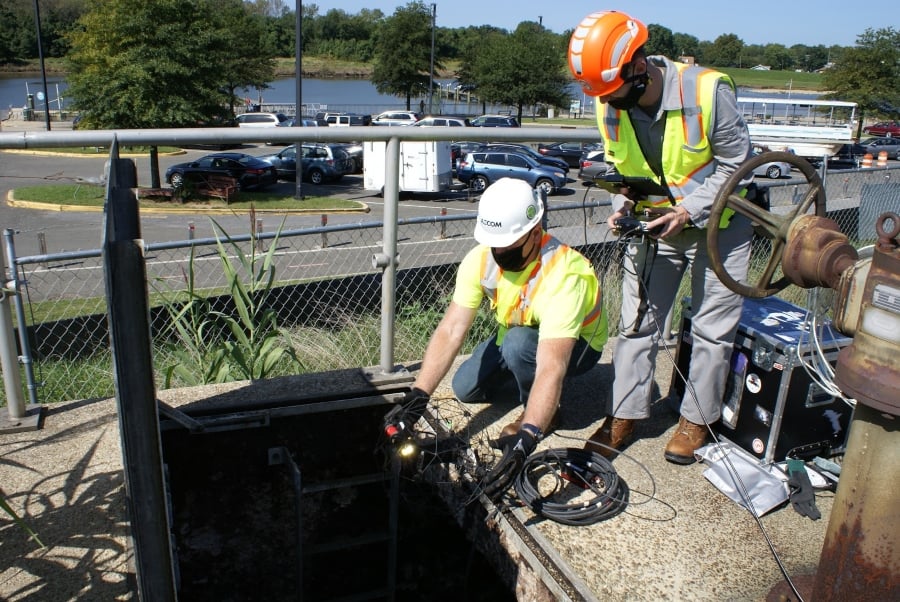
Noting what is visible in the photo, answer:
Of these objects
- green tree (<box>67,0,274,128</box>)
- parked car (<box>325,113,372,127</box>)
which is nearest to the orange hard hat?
green tree (<box>67,0,274,128</box>)

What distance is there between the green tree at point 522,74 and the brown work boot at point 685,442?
136ft

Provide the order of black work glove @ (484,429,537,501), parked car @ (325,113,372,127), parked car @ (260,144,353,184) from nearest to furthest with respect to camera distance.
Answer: black work glove @ (484,429,537,501) < parked car @ (260,144,353,184) < parked car @ (325,113,372,127)

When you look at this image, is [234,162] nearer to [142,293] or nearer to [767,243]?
[767,243]

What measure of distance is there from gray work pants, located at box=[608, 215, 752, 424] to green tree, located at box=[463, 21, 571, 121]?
41.3m

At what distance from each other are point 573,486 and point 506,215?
1110 millimetres

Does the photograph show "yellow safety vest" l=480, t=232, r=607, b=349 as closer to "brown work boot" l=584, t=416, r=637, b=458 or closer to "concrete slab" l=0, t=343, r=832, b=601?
"brown work boot" l=584, t=416, r=637, b=458

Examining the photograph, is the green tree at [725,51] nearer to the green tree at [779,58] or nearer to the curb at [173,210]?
the green tree at [779,58]

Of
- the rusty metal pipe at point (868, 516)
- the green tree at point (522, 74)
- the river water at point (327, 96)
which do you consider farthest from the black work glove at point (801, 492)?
the river water at point (327, 96)

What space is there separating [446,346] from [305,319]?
3687mm

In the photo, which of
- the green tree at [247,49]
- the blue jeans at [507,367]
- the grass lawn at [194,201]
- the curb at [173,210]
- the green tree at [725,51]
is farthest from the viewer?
the green tree at [725,51]

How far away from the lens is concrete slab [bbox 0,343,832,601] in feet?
8.40

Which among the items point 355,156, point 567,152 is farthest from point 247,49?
point 567,152

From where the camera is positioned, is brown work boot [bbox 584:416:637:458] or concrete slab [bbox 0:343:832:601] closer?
concrete slab [bbox 0:343:832:601]

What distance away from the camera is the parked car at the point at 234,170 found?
2486 centimetres
